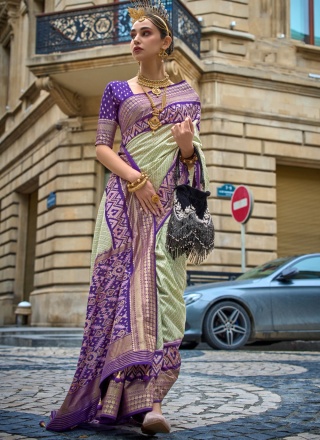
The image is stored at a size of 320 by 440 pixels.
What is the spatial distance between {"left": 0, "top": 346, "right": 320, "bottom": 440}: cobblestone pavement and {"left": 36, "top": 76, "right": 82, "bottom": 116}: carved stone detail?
33.9 ft

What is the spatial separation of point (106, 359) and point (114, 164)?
0.90m

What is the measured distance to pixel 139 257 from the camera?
3135 mm

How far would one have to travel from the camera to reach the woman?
293 cm

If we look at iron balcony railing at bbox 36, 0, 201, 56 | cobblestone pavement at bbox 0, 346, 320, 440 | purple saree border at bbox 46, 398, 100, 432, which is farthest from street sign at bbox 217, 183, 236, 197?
purple saree border at bbox 46, 398, 100, 432

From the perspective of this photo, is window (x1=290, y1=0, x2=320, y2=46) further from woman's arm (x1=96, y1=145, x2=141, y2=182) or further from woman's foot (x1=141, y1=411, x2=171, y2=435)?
woman's foot (x1=141, y1=411, x2=171, y2=435)

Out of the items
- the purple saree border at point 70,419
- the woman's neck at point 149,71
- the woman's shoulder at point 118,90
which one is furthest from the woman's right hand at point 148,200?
the purple saree border at point 70,419

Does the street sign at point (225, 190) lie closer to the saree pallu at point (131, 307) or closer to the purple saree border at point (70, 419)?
the saree pallu at point (131, 307)

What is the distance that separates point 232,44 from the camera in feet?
53.7

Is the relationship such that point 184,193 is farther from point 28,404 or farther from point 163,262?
point 28,404

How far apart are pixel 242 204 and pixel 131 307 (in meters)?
8.85

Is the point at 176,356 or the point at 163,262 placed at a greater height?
the point at 163,262

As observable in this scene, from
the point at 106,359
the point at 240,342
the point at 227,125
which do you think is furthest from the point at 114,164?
the point at 227,125

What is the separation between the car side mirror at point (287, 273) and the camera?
9406 millimetres

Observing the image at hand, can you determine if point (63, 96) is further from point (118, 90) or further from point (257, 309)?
point (118, 90)
